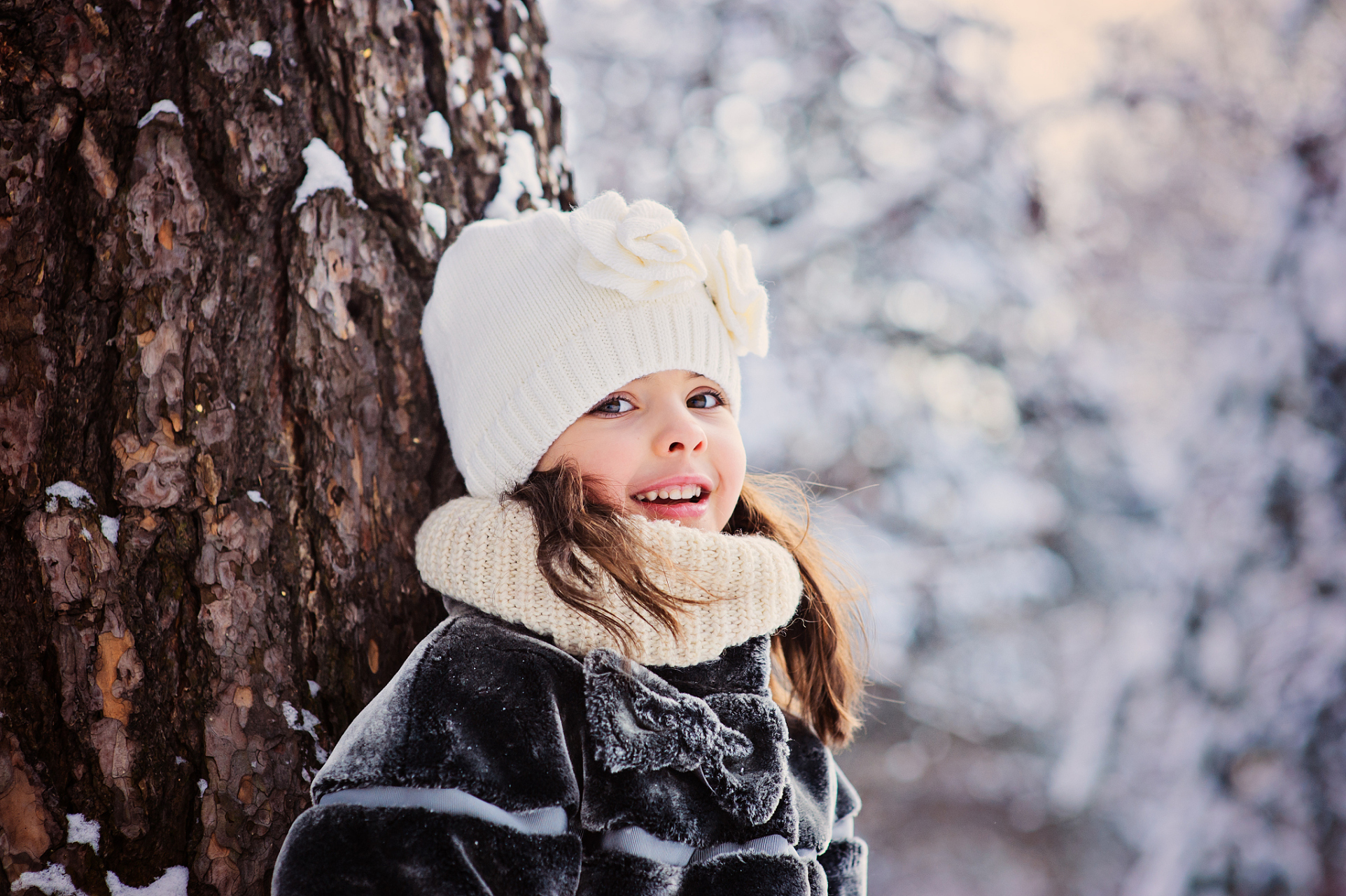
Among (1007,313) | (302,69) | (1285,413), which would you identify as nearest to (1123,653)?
(1285,413)

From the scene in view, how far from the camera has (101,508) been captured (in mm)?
1297

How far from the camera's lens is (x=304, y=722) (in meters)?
1.35

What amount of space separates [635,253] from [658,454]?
33 centimetres

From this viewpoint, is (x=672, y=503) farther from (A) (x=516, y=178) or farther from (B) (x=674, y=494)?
(A) (x=516, y=178)

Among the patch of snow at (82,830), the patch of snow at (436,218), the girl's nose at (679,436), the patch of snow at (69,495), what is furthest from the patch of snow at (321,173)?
the patch of snow at (82,830)

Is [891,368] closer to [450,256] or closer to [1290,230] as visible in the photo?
[1290,230]

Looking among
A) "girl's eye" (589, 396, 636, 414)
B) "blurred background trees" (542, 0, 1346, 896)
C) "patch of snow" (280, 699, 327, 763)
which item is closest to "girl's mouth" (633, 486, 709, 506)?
"girl's eye" (589, 396, 636, 414)

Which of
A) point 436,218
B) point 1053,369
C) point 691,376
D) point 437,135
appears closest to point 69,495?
point 436,218

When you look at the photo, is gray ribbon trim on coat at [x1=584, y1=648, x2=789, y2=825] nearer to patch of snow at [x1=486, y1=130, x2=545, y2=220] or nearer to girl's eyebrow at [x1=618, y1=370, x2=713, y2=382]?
girl's eyebrow at [x1=618, y1=370, x2=713, y2=382]

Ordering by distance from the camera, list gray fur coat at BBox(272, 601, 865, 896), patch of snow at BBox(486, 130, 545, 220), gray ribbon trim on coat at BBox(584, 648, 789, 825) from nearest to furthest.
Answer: gray fur coat at BBox(272, 601, 865, 896), gray ribbon trim on coat at BBox(584, 648, 789, 825), patch of snow at BBox(486, 130, 545, 220)

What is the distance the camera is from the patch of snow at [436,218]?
158 centimetres

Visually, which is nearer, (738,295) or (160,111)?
(160,111)

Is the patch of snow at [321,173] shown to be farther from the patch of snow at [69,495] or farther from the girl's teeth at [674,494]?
the girl's teeth at [674,494]

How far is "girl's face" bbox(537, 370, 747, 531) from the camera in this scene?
1382mm
